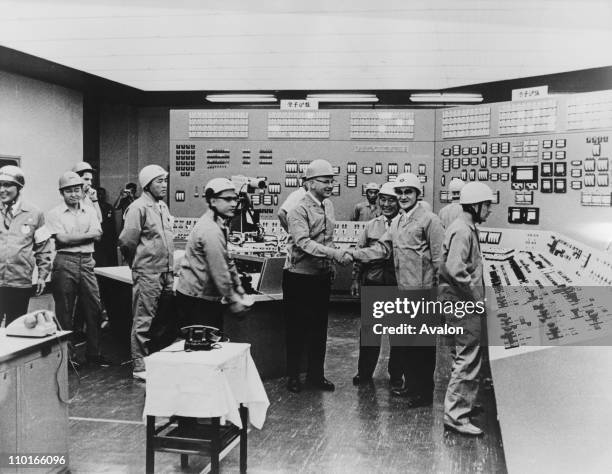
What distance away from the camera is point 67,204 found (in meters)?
5.39

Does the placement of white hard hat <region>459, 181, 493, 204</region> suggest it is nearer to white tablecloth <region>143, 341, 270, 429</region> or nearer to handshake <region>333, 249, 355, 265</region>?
handshake <region>333, 249, 355, 265</region>

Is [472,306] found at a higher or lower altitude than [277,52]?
lower

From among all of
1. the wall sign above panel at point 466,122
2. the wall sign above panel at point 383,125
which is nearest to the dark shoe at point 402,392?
the wall sign above panel at point 466,122

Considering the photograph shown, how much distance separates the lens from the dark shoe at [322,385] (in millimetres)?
4758

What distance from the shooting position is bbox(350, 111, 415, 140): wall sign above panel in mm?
8078

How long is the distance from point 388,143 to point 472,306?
4.76 meters

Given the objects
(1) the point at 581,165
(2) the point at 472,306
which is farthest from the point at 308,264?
(1) the point at 581,165

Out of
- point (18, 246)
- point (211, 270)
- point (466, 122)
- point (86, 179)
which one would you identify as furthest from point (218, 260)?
point (466, 122)

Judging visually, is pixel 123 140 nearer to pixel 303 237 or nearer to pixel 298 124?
pixel 298 124

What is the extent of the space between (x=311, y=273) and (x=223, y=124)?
4284 millimetres

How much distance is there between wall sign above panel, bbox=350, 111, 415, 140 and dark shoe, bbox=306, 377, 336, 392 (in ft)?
13.5

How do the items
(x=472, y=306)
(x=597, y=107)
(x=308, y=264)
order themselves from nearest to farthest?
1. (x=472, y=306)
2. (x=308, y=264)
3. (x=597, y=107)

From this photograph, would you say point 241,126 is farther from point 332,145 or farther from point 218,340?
point 218,340
